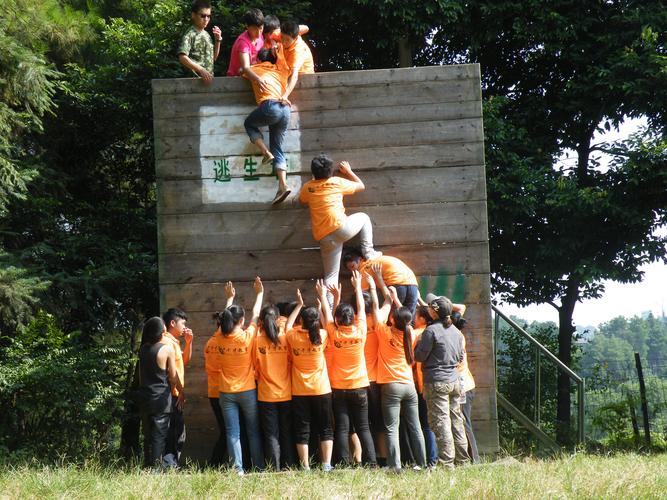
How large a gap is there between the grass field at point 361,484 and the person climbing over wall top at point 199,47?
4.58 metres

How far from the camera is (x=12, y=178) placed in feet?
41.2

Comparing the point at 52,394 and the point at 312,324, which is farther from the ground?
the point at 312,324

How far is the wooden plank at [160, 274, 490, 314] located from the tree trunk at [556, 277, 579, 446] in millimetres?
6690

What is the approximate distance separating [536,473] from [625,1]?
35.6 ft

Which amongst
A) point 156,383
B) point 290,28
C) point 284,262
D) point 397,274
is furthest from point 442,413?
point 290,28

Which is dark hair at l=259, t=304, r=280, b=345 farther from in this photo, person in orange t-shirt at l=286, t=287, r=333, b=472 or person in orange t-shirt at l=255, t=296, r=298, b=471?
person in orange t-shirt at l=286, t=287, r=333, b=472

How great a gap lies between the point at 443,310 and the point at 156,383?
3017 mm

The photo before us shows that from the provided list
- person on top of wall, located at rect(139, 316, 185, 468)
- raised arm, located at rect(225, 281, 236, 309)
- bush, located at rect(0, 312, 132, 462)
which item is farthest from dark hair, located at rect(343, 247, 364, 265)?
bush, located at rect(0, 312, 132, 462)

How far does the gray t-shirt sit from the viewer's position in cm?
790

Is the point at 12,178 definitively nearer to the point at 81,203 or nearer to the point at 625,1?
the point at 81,203

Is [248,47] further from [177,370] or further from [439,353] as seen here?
[439,353]

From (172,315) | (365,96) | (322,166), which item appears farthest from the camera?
(365,96)

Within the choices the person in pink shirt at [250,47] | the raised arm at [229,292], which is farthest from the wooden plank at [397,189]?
the person in pink shirt at [250,47]

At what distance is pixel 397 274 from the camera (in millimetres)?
8695
